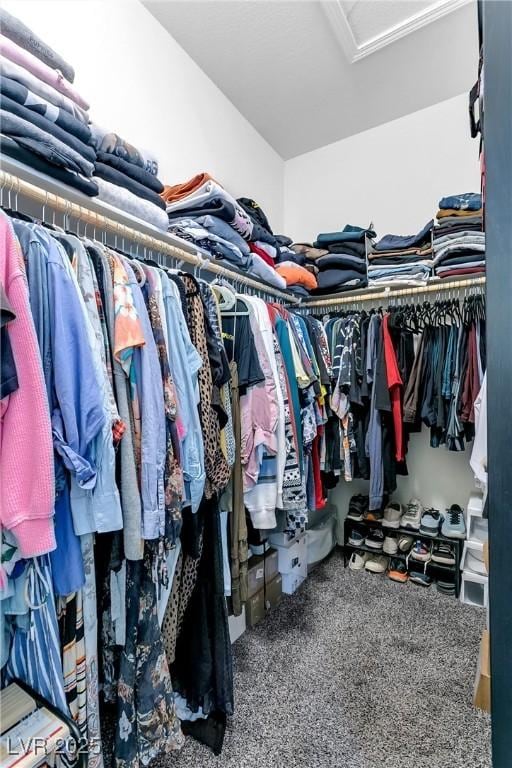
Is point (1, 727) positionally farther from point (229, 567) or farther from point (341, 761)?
point (341, 761)

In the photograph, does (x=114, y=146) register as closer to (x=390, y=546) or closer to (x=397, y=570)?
(x=390, y=546)

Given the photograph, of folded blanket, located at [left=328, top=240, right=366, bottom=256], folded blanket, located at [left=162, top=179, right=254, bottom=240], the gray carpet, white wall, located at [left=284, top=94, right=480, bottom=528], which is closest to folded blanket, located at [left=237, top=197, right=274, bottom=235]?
folded blanket, located at [left=162, top=179, right=254, bottom=240]

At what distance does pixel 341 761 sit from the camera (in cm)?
113

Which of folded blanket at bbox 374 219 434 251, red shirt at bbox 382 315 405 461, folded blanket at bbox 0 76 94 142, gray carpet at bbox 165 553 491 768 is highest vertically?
folded blanket at bbox 374 219 434 251

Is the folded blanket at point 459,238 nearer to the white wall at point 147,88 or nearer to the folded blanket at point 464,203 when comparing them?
the folded blanket at point 464,203

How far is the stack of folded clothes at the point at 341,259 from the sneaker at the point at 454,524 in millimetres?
1462

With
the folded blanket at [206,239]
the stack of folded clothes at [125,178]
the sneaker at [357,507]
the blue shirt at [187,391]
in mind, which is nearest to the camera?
the blue shirt at [187,391]

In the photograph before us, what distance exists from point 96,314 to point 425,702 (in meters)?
1.76

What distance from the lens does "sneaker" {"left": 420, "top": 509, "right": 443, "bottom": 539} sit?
209cm

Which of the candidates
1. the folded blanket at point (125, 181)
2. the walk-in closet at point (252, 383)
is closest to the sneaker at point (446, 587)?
the walk-in closet at point (252, 383)

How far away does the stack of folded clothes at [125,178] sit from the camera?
1.12 m

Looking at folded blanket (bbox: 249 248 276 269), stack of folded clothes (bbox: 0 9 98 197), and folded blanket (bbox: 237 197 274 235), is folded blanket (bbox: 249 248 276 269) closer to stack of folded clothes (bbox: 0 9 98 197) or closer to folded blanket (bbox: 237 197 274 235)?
folded blanket (bbox: 237 197 274 235)

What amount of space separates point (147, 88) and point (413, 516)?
8.69 feet

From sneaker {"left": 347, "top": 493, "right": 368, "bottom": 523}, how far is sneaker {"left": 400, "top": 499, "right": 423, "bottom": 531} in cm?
24
